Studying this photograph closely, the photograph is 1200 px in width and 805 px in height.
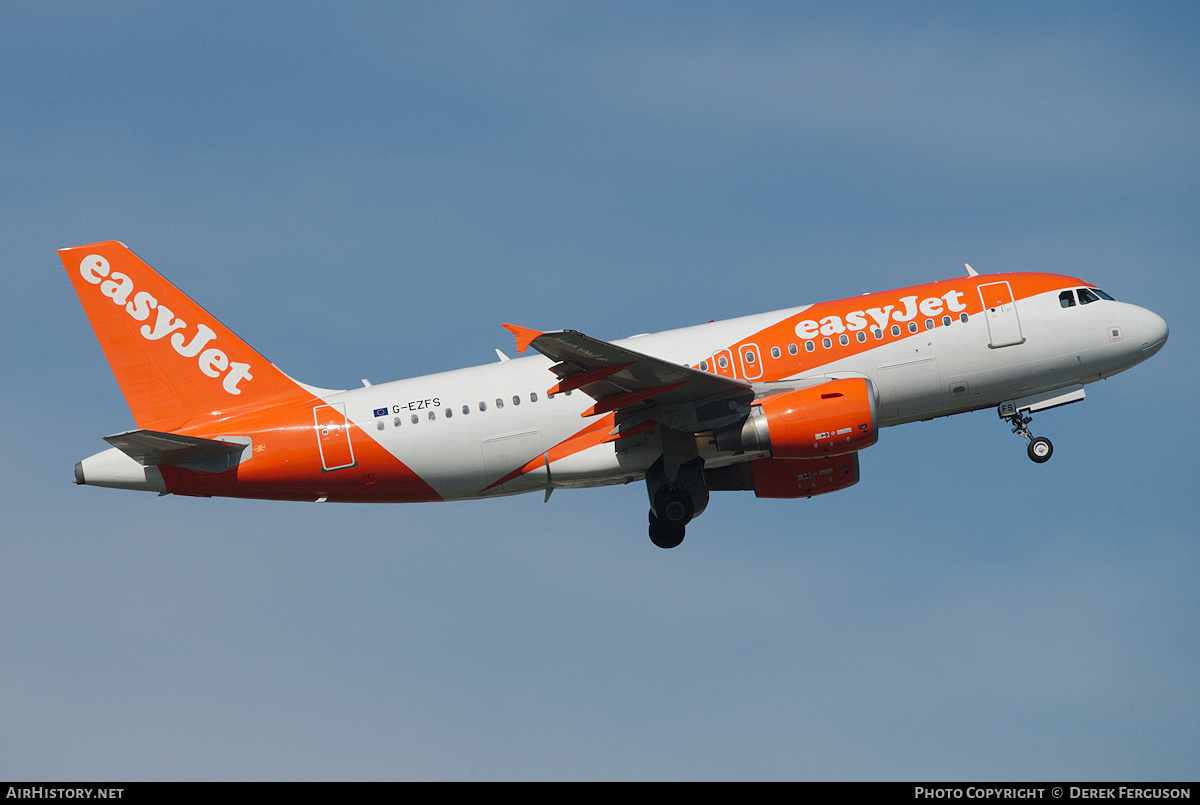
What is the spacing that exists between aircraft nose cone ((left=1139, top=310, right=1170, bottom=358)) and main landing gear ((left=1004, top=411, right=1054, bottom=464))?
3691mm

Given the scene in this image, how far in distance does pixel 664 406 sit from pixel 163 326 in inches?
579

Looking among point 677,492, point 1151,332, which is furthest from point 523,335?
point 1151,332

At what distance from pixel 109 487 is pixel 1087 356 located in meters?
26.5

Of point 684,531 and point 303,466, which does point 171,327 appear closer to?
point 303,466

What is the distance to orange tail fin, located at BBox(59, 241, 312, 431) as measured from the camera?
114ft

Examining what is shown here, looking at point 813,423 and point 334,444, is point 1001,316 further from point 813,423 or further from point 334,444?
point 334,444

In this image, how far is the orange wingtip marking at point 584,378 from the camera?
30.6 metres

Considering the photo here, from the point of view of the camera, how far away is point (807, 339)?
32688mm

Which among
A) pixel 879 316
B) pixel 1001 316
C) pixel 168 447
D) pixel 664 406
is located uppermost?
pixel 879 316

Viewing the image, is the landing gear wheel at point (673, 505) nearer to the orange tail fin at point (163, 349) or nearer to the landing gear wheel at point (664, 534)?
the landing gear wheel at point (664, 534)

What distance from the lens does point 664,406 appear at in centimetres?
3238

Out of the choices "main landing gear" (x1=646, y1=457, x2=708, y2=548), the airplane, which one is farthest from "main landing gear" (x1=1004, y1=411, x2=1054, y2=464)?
"main landing gear" (x1=646, y1=457, x2=708, y2=548)
